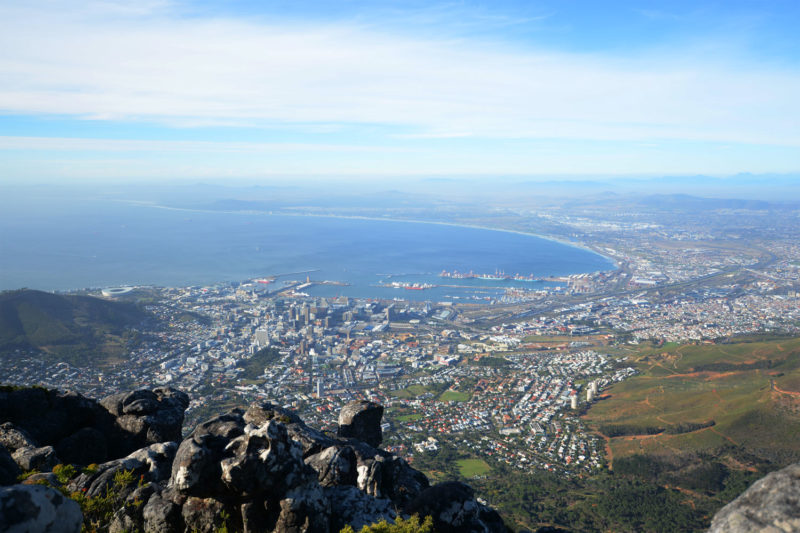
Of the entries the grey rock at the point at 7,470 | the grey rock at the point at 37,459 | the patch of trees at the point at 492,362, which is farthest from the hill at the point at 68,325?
Answer: the grey rock at the point at 7,470

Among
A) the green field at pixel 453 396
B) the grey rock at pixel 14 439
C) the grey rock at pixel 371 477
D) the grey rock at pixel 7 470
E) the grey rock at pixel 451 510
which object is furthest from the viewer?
the green field at pixel 453 396

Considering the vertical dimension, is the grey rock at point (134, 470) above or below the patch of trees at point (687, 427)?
above

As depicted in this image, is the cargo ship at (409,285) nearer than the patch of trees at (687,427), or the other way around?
the patch of trees at (687,427)

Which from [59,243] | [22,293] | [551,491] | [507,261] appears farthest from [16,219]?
[551,491]

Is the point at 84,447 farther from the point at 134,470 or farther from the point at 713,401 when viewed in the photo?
the point at 713,401

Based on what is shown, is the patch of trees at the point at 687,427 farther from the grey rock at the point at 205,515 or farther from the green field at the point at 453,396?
the grey rock at the point at 205,515

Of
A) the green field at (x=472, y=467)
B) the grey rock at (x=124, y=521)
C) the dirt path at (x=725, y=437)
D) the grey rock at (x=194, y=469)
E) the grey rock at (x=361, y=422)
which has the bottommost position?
the green field at (x=472, y=467)

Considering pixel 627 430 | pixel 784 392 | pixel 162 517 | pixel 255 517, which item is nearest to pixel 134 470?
pixel 162 517

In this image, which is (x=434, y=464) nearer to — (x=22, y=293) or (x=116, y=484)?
(x=116, y=484)

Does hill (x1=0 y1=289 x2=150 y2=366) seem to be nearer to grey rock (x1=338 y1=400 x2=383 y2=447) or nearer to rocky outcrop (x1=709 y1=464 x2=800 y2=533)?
grey rock (x1=338 y1=400 x2=383 y2=447)
